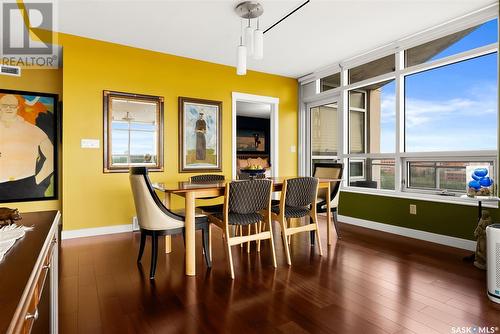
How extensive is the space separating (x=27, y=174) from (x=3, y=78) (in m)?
1.34

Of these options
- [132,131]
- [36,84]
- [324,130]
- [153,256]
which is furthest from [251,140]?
[153,256]

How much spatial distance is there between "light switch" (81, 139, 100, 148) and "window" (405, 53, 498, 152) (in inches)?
168

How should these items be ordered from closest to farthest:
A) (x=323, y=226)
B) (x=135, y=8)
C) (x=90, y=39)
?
1. (x=135, y=8)
2. (x=90, y=39)
3. (x=323, y=226)

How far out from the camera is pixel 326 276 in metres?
2.49

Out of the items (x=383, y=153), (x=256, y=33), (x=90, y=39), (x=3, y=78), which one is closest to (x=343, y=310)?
(x=256, y=33)

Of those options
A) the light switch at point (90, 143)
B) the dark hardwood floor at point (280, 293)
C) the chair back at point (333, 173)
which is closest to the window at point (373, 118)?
the chair back at point (333, 173)

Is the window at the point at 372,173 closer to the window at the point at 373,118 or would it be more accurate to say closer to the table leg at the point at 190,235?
the window at the point at 373,118

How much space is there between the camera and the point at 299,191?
9.66ft

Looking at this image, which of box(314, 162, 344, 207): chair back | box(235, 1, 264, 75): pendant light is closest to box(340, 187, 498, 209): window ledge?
box(314, 162, 344, 207): chair back

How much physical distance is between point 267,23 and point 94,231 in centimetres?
349

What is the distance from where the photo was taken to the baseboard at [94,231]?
367 cm

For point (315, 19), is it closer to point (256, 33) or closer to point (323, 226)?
point (256, 33)

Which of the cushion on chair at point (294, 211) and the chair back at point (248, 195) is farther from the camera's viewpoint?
the cushion on chair at point (294, 211)

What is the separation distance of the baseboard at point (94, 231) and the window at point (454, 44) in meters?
4.57
